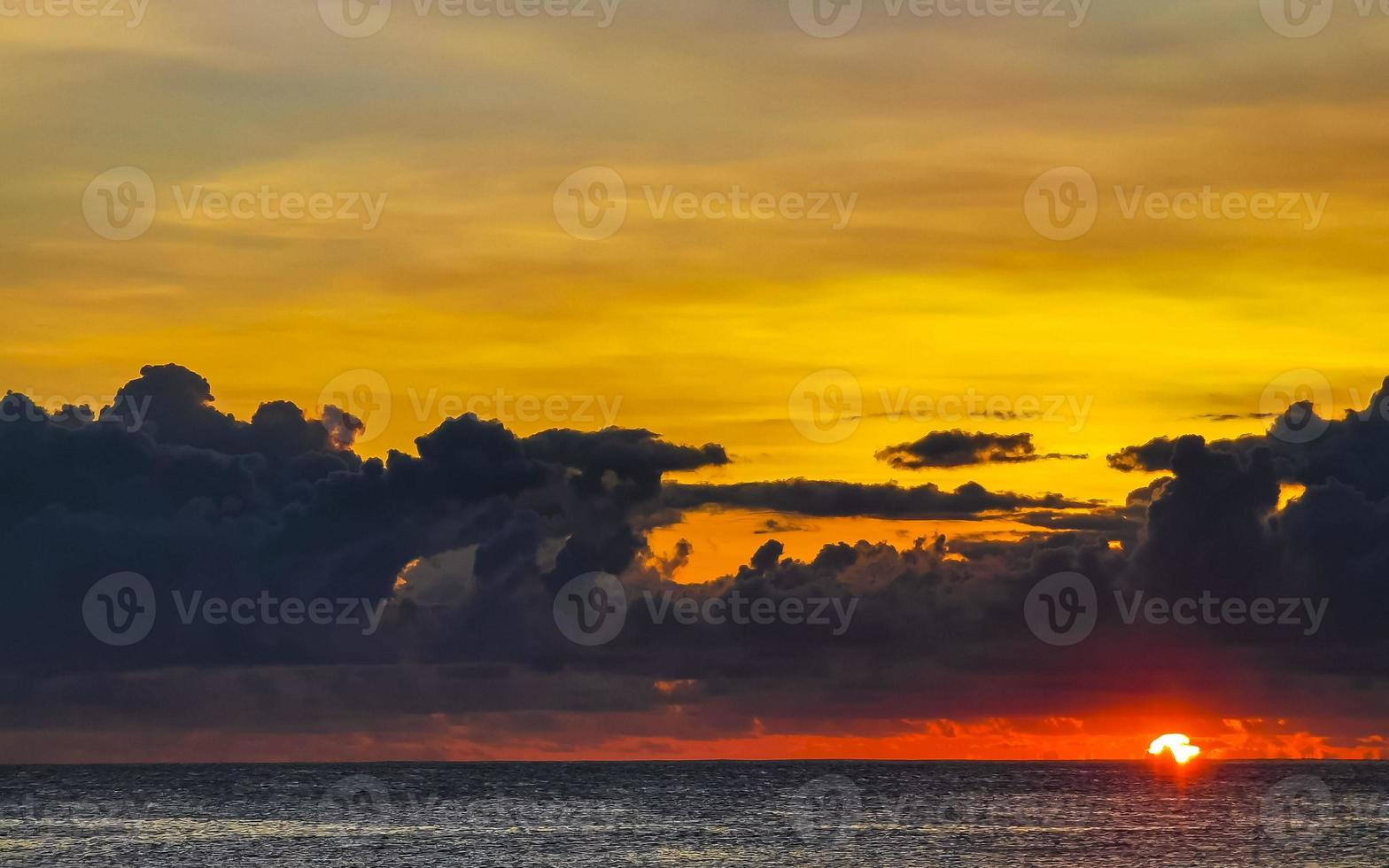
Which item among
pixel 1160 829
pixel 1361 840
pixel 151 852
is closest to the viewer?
pixel 151 852

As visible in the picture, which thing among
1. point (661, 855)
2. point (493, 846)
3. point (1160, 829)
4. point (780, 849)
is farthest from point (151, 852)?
point (1160, 829)

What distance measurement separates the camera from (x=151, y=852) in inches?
6142

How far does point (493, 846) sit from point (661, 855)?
2046cm

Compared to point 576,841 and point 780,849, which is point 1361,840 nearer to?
point 780,849

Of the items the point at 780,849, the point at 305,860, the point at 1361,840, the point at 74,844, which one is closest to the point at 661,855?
the point at 780,849

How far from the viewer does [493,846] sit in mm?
162875

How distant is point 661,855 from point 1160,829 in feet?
222

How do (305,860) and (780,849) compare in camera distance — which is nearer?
(305,860)

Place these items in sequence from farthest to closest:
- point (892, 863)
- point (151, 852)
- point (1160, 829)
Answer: point (1160, 829) → point (151, 852) → point (892, 863)

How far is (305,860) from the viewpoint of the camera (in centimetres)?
14512

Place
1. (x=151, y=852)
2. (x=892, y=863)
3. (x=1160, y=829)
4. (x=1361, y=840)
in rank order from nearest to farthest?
(x=892, y=863)
(x=151, y=852)
(x=1361, y=840)
(x=1160, y=829)

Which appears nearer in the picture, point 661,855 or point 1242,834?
point 661,855

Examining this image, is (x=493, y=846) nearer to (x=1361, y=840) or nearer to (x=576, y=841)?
(x=576, y=841)

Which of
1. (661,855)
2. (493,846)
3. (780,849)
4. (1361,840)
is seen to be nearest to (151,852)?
(493,846)
